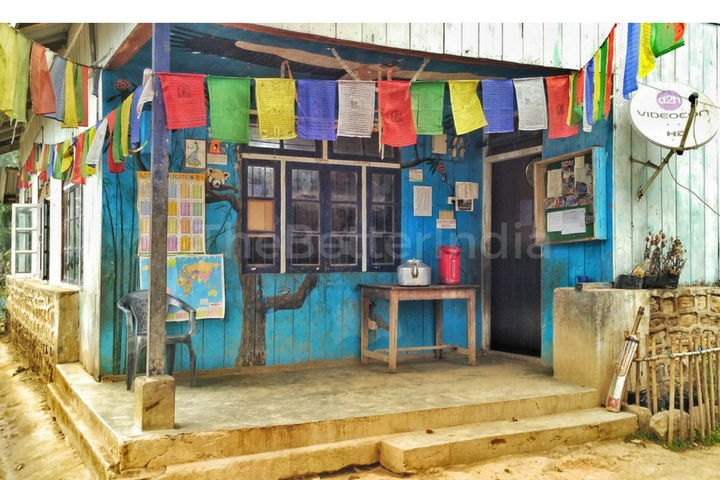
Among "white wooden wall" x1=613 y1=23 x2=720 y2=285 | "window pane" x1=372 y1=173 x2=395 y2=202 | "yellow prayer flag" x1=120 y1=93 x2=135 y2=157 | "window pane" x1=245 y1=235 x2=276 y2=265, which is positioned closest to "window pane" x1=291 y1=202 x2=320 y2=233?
"window pane" x1=245 y1=235 x2=276 y2=265

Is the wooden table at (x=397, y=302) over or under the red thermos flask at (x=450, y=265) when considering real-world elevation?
under

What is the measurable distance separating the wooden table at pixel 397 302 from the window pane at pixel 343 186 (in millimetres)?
1030

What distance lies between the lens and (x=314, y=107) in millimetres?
5000

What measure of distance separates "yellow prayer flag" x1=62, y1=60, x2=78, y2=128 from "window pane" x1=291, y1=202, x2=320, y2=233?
93.2 inches

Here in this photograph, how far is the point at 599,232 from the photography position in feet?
19.0

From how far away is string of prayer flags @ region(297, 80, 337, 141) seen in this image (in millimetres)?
4973

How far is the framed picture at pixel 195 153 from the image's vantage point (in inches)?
239

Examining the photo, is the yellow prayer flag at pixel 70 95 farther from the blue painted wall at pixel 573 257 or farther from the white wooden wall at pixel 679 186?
the white wooden wall at pixel 679 186

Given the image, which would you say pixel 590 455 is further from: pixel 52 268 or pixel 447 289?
pixel 52 268

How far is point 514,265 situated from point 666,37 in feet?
11.4

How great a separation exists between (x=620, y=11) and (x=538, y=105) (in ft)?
4.67

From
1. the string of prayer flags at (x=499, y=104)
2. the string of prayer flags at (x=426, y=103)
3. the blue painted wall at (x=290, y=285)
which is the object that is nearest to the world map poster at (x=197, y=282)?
the blue painted wall at (x=290, y=285)

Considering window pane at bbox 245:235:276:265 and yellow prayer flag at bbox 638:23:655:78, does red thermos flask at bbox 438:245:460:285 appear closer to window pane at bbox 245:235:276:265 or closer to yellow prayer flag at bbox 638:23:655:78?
window pane at bbox 245:235:276:265

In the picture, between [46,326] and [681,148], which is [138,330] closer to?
[46,326]
